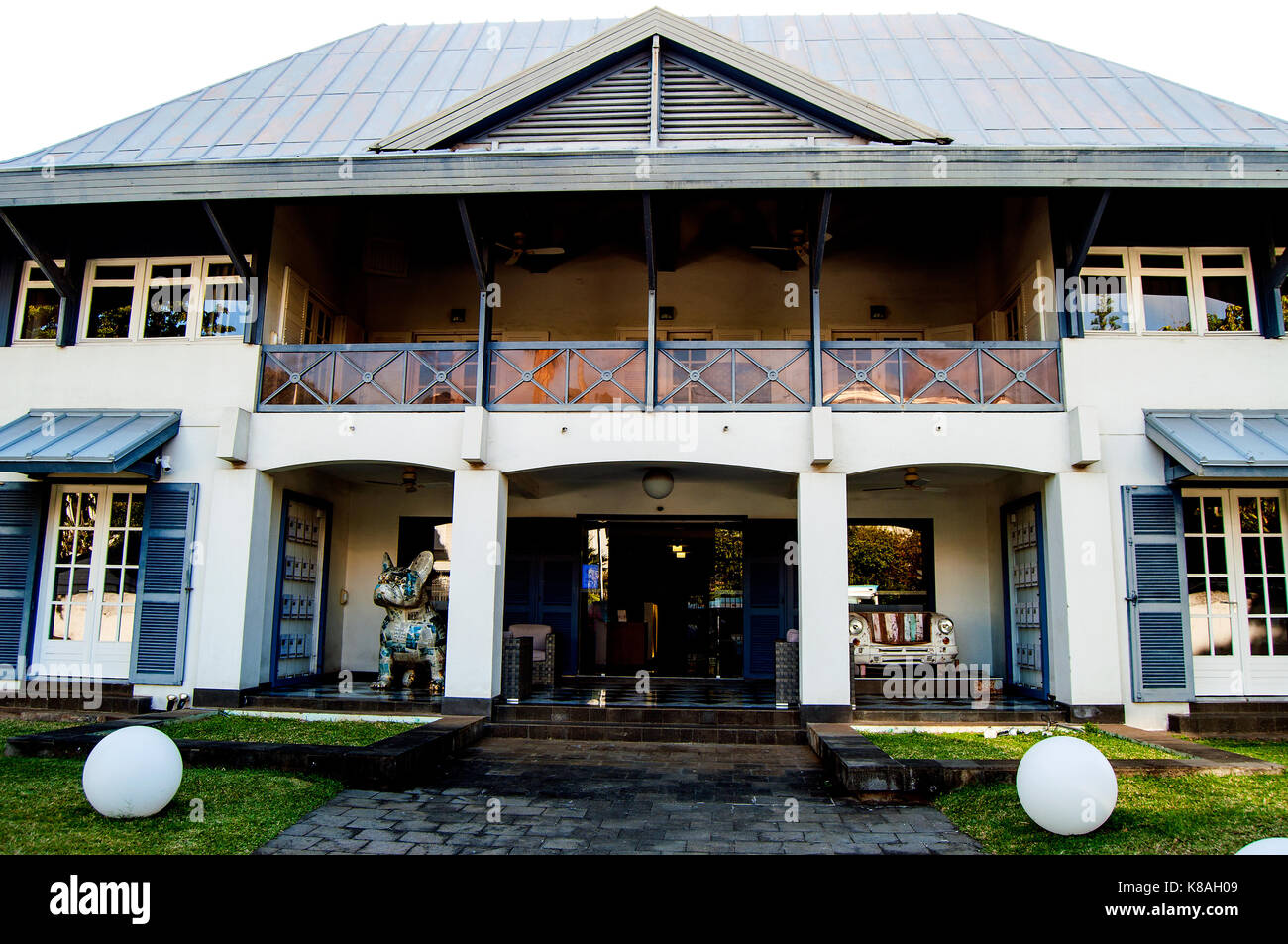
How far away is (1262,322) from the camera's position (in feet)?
31.0

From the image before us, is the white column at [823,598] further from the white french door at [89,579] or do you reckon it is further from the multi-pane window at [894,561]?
the white french door at [89,579]

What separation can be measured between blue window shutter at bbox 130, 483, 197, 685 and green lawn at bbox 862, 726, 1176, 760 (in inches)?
293

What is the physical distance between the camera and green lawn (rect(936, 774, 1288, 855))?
4.79m

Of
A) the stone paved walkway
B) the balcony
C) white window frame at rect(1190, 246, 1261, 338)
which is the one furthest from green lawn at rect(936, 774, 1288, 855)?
white window frame at rect(1190, 246, 1261, 338)

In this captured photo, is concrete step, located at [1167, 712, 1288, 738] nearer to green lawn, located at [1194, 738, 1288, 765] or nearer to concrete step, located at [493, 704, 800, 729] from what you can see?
green lawn, located at [1194, 738, 1288, 765]

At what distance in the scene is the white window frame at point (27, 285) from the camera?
402 inches

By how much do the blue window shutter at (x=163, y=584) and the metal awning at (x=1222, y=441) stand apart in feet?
34.5

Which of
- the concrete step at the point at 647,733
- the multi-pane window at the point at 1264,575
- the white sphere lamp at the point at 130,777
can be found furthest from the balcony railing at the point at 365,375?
the multi-pane window at the point at 1264,575

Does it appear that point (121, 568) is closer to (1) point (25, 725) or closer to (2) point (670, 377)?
(1) point (25, 725)

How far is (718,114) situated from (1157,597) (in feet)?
23.1

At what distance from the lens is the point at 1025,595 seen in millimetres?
10242

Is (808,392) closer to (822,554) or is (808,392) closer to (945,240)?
(822,554)

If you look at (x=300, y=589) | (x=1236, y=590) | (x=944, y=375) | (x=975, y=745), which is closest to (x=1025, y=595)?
(x=1236, y=590)

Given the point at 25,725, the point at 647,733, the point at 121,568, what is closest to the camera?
the point at 25,725
